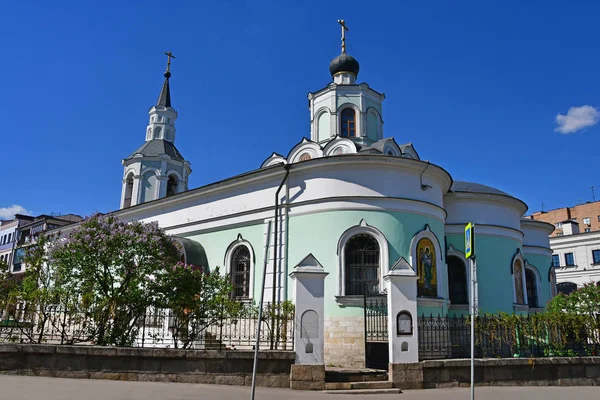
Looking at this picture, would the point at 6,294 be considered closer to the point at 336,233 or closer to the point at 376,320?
the point at 336,233

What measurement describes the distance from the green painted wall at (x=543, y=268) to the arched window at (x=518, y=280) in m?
3.79

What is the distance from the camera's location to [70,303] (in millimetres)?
11914

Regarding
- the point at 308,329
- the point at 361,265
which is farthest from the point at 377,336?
the point at 308,329

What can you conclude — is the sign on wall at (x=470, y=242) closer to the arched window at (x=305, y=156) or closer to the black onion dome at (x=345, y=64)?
the arched window at (x=305, y=156)

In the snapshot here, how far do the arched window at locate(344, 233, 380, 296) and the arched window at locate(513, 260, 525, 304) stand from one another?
7.34 metres

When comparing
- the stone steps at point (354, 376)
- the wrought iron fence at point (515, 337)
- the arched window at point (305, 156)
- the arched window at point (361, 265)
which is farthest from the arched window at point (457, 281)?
the stone steps at point (354, 376)

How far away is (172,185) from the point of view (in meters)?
27.0

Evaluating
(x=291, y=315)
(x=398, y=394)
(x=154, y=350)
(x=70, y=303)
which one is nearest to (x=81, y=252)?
(x=70, y=303)

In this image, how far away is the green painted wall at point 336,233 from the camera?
1408cm

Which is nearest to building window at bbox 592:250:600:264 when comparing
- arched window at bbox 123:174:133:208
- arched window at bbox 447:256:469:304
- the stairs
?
arched window at bbox 447:256:469:304

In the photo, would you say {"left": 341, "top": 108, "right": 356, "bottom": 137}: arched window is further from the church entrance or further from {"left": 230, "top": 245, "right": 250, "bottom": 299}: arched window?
the church entrance

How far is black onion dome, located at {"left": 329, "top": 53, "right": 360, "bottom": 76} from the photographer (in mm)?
21281

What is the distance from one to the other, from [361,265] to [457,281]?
17.4ft

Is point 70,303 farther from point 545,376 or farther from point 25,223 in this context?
point 25,223
